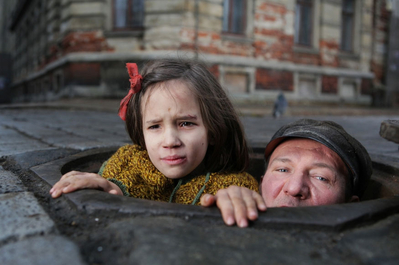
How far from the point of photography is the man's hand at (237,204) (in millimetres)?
960

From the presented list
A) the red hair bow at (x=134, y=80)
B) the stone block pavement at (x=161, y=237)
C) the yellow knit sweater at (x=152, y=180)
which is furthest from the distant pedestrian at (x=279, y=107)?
the stone block pavement at (x=161, y=237)

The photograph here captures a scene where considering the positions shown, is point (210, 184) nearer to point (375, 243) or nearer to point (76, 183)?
A: point (76, 183)

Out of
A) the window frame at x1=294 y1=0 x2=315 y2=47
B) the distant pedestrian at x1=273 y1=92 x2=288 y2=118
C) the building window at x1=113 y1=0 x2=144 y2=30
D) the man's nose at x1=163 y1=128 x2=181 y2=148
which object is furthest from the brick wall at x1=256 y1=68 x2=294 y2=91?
the man's nose at x1=163 y1=128 x2=181 y2=148

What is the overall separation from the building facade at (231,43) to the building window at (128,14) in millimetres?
24

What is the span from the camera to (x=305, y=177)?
1.62m

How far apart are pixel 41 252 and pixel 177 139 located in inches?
31.4

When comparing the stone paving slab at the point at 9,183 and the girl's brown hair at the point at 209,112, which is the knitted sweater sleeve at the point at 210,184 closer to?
the girl's brown hair at the point at 209,112

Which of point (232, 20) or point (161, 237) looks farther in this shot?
point (232, 20)

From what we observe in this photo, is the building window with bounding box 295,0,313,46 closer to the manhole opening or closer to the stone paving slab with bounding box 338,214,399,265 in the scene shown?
the manhole opening

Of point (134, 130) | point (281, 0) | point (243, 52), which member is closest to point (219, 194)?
point (134, 130)

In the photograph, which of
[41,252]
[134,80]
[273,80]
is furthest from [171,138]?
[273,80]

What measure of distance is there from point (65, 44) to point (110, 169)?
877cm

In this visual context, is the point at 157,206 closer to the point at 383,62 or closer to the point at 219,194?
the point at 219,194

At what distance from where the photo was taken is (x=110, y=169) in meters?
1.66
